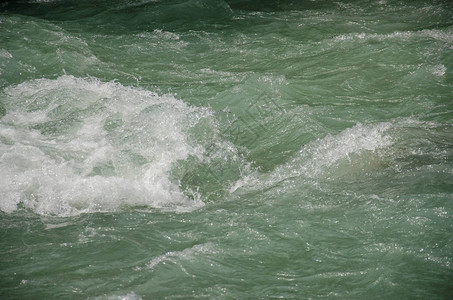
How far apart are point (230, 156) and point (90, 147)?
1485 millimetres

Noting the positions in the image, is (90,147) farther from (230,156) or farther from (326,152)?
(326,152)

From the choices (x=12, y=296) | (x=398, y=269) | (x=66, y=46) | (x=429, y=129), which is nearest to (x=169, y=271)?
(x=12, y=296)

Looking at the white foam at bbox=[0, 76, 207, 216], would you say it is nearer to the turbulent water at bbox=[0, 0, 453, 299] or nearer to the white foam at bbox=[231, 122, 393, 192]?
the turbulent water at bbox=[0, 0, 453, 299]

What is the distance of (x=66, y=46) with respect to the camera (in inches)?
281

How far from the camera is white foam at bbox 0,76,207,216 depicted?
4594 mm

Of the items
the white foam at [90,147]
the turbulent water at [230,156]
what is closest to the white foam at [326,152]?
the turbulent water at [230,156]

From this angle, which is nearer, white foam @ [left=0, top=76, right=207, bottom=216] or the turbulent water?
the turbulent water

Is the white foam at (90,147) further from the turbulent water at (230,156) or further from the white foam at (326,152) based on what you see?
the white foam at (326,152)

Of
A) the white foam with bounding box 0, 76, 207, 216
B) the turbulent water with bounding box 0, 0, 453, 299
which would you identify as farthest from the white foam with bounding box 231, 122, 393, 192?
the white foam with bounding box 0, 76, 207, 216

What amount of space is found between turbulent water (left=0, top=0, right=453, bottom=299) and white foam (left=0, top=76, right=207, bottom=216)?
0.06 ft

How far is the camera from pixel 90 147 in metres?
5.13

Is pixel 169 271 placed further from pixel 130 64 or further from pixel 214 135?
pixel 130 64

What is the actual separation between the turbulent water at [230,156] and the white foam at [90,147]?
2 cm

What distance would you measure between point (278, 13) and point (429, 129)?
13.4 feet
